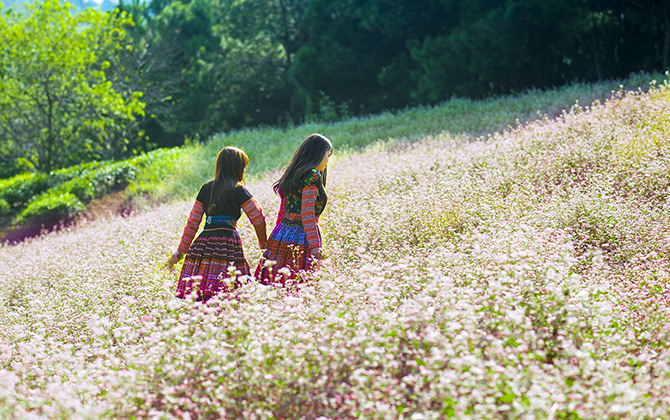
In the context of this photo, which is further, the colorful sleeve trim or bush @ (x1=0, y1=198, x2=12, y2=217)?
bush @ (x1=0, y1=198, x2=12, y2=217)

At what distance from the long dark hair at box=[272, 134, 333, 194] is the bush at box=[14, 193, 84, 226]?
431 inches

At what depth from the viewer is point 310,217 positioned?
462 cm

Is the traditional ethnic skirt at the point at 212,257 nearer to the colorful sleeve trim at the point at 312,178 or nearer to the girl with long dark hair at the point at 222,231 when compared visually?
the girl with long dark hair at the point at 222,231

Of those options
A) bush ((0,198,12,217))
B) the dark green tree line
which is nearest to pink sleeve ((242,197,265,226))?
the dark green tree line

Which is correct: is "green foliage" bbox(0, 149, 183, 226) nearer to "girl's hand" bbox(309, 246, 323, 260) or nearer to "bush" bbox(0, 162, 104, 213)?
"bush" bbox(0, 162, 104, 213)

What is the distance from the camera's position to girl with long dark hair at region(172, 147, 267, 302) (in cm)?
474

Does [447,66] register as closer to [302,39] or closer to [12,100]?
[302,39]

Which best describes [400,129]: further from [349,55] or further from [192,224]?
[192,224]

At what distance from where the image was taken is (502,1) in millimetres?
16047

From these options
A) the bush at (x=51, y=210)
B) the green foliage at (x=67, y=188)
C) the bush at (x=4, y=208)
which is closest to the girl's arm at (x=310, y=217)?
the green foliage at (x=67, y=188)

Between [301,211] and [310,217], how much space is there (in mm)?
114

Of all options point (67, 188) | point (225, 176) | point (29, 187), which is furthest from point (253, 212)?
point (29, 187)

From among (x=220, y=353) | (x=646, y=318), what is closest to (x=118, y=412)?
(x=220, y=353)

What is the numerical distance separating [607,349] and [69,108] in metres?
18.8
